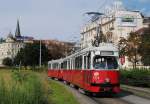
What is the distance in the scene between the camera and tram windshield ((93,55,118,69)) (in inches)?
1073

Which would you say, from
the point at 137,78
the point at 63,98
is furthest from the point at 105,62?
the point at 137,78

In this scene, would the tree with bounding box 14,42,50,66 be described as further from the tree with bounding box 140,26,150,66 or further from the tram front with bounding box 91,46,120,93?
the tram front with bounding box 91,46,120,93

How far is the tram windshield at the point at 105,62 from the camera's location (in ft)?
89.4

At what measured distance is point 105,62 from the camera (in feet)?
89.8

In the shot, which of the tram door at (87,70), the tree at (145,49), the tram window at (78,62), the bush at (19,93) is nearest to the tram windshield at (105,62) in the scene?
the tram door at (87,70)

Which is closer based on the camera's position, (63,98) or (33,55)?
(63,98)

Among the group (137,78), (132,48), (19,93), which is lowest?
(19,93)

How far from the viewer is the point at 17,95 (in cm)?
1311

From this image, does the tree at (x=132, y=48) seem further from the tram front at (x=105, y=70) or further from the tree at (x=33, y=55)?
the tree at (x=33, y=55)

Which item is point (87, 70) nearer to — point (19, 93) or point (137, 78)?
point (19, 93)

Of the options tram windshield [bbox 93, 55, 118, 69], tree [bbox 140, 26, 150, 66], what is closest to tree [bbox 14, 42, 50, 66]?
tree [bbox 140, 26, 150, 66]

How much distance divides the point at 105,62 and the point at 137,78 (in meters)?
19.8

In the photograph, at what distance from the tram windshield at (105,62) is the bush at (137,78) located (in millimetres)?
16727

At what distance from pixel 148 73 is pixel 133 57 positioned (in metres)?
36.4
